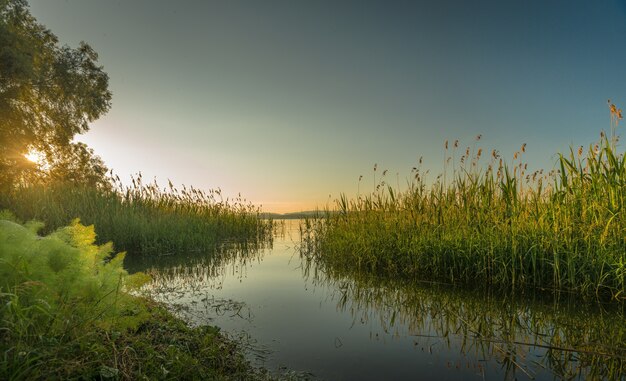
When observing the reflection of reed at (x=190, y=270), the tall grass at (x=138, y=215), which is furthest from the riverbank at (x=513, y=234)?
the tall grass at (x=138, y=215)

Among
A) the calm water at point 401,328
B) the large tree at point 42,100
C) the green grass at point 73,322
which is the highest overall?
the large tree at point 42,100

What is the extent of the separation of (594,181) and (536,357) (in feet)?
16.0

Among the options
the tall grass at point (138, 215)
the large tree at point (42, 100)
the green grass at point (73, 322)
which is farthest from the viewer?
the large tree at point (42, 100)

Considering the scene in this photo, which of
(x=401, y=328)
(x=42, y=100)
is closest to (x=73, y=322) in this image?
(x=401, y=328)

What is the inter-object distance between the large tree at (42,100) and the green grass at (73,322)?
19969mm

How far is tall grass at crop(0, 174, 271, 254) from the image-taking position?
1347cm

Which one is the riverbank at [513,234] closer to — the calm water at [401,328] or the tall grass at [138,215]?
the calm water at [401,328]

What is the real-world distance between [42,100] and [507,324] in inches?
1081

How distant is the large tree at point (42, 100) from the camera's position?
1809 cm

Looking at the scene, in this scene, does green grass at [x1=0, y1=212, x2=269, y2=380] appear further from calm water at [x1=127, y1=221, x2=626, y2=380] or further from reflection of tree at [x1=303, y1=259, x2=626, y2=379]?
reflection of tree at [x1=303, y1=259, x2=626, y2=379]

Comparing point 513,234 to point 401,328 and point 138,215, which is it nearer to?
point 401,328

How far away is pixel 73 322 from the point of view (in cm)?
269

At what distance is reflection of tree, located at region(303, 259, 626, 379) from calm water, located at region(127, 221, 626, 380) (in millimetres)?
14

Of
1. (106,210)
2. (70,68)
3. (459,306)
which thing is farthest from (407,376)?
(70,68)
